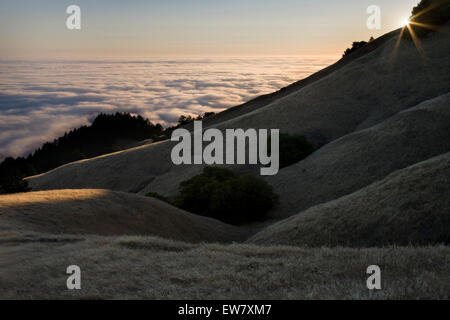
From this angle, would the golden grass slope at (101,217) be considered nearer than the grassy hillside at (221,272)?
No

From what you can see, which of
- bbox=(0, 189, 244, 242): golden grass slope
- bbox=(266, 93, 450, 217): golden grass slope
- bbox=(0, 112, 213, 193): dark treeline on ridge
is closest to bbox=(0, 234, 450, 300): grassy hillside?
bbox=(0, 189, 244, 242): golden grass slope

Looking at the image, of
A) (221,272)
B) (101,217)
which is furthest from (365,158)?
(221,272)

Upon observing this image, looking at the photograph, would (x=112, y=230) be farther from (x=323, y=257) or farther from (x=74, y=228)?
(x=323, y=257)

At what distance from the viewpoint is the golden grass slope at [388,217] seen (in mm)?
14758

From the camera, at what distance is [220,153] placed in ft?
164

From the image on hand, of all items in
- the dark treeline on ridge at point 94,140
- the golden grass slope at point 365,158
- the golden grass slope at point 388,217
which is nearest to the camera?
the golden grass slope at point 388,217

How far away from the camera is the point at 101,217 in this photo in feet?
66.2

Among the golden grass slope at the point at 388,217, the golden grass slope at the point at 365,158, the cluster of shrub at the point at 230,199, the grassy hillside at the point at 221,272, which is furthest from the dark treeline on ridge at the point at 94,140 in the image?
the grassy hillside at the point at 221,272

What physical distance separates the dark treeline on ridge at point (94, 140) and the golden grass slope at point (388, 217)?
356ft

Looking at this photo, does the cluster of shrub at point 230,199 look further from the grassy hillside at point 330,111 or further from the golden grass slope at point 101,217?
the grassy hillside at point 330,111

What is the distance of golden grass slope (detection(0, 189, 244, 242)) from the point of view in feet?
58.4

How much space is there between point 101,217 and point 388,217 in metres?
13.4

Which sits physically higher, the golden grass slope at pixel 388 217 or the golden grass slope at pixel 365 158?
the golden grass slope at pixel 365 158
